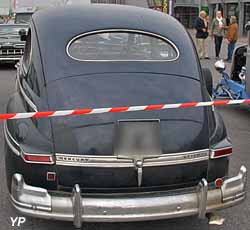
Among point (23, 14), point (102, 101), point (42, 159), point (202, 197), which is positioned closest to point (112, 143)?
point (102, 101)

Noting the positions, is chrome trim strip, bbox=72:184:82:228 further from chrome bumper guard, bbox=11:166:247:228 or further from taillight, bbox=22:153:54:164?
taillight, bbox=22:153:54:164

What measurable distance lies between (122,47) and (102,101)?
0.85 meters

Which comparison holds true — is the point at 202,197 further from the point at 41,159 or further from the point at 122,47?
the point at 122,47

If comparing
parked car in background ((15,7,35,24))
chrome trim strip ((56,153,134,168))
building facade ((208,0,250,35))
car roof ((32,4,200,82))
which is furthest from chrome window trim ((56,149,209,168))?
building facade ((208,0,250,35))

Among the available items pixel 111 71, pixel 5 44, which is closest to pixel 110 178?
pixel 111 71

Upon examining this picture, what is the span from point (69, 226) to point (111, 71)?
1.40 meters

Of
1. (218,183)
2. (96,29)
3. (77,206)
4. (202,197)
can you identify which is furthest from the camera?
(96,29)

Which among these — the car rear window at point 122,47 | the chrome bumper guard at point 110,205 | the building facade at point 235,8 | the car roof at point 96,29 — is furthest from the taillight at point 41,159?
the building facade at point 235,8

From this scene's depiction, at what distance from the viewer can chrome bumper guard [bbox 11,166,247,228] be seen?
3346mm

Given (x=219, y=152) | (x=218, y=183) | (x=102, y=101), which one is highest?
(x=102, y=101)

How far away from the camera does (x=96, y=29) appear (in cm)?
440

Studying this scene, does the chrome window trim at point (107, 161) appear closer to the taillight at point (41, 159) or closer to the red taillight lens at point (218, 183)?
the taillight at point (41, 159)

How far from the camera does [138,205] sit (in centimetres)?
340

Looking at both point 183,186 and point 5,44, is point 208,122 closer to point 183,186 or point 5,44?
point 183,186
